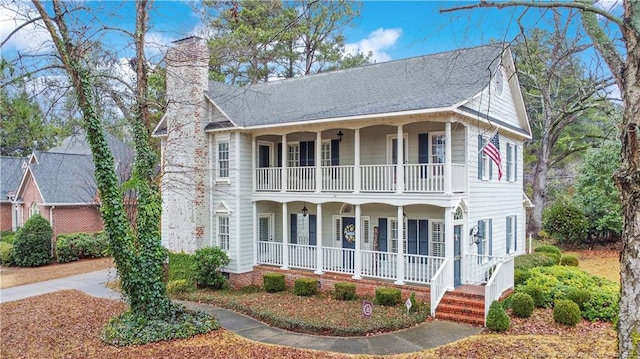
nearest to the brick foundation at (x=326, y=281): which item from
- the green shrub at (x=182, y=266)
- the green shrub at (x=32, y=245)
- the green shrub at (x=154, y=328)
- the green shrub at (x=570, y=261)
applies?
the green shrub at (x=182, y=266)

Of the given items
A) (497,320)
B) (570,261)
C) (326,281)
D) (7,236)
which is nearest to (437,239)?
(326,281)

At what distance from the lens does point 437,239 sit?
1455 cm

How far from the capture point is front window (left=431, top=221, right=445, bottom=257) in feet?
47.2

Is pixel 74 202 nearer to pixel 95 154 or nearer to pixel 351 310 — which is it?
pixel 95 154

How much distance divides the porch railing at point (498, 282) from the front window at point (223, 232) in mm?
9824

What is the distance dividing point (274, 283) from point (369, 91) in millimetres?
7785

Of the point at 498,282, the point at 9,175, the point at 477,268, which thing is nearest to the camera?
the point at 498,282

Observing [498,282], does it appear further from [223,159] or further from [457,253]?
[223,159]

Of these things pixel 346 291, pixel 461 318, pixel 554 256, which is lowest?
pixel 461 318

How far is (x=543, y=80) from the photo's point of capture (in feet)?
93.6

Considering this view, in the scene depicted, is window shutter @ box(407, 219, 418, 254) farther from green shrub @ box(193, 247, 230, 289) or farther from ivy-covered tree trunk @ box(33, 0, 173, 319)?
ivy-covered tree trunk @ box(33, 0, 173, 319)

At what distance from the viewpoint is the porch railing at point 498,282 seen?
11.1m

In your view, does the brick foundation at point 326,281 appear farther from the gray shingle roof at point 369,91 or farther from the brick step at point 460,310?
the gray shingle roof at point 369,91

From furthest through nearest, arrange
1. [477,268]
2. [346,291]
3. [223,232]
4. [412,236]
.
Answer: [223,232], [412,236], [477,268], [346,291]
